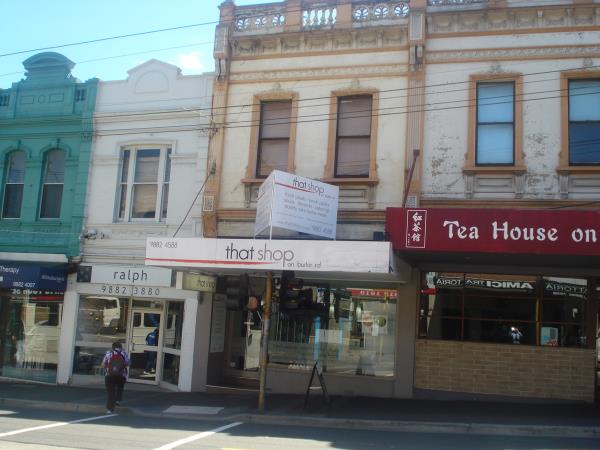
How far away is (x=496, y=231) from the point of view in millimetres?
11508

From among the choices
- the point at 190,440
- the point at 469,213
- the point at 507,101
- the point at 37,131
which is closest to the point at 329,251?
the point at 469,213

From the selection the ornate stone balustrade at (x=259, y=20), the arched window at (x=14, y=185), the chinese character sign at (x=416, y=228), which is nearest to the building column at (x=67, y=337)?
the arched window at (x=14, y=185)

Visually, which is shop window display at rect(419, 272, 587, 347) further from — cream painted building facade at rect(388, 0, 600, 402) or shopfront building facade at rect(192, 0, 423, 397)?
shopfront building facade at rect(192, 0, 423, 397)

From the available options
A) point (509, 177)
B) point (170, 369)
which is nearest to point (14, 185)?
point (170, 369)

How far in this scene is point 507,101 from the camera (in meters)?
14.5

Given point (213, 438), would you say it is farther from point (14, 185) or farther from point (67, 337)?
point (14, 185)

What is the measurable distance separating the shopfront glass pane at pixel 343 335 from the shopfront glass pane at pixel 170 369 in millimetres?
2399

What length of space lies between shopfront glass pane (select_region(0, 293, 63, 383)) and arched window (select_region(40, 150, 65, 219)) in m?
2.35

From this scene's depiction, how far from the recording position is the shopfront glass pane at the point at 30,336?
1716cm

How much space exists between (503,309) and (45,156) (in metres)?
12.7

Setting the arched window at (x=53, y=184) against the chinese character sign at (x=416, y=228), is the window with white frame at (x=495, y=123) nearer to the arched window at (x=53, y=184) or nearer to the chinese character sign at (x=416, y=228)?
the chinese character sign at (x=416, y=228)

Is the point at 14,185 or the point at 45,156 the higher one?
the point at 45,156

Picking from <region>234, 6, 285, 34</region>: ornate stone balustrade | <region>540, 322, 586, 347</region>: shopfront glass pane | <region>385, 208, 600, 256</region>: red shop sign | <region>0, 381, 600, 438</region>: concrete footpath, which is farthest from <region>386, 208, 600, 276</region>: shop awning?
<region>234, 6, 285, 34</region>: ornate stone balustrade

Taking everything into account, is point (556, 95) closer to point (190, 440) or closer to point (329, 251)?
point (329, 251)
